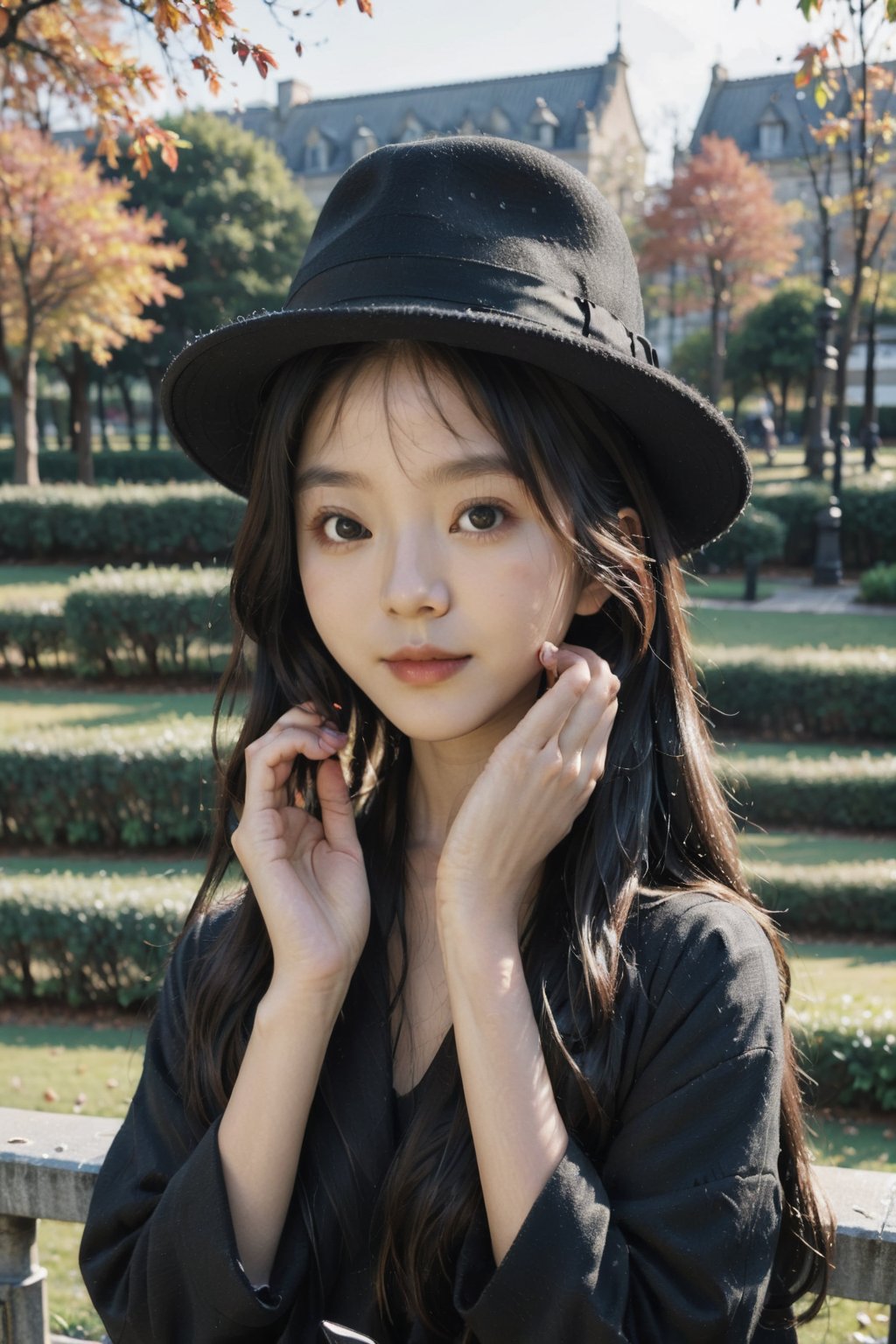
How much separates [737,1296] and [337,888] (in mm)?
691

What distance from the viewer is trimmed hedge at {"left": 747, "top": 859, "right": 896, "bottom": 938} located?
6707 millimetres

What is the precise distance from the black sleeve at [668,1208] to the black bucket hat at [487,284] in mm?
679

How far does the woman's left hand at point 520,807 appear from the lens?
1.57m

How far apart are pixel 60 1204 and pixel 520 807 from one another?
3.54 ft

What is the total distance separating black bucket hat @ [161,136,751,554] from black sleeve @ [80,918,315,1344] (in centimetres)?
96

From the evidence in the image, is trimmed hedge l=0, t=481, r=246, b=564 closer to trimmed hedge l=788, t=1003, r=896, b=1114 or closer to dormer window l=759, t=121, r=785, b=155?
trimmed hedge l=788, t=1003, r=896, b=1114

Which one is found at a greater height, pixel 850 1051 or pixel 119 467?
pixel 119 467

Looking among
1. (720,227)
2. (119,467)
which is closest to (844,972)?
(119,467)

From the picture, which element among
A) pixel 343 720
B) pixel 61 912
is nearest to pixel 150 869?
pixel 61 912

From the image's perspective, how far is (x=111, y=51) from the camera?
453 centimetres

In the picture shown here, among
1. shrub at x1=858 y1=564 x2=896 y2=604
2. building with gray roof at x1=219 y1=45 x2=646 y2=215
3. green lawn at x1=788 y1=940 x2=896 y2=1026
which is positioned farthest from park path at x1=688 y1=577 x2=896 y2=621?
building with gray roof at x1=219 y1=45 x2=646 y2=215

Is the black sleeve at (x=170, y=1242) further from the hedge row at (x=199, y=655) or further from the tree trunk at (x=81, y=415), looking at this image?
the tree trunk at (x=81, y=415)

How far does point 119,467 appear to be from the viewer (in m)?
30.2

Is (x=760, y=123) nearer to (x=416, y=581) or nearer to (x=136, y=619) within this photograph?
(x=136, y=619)
